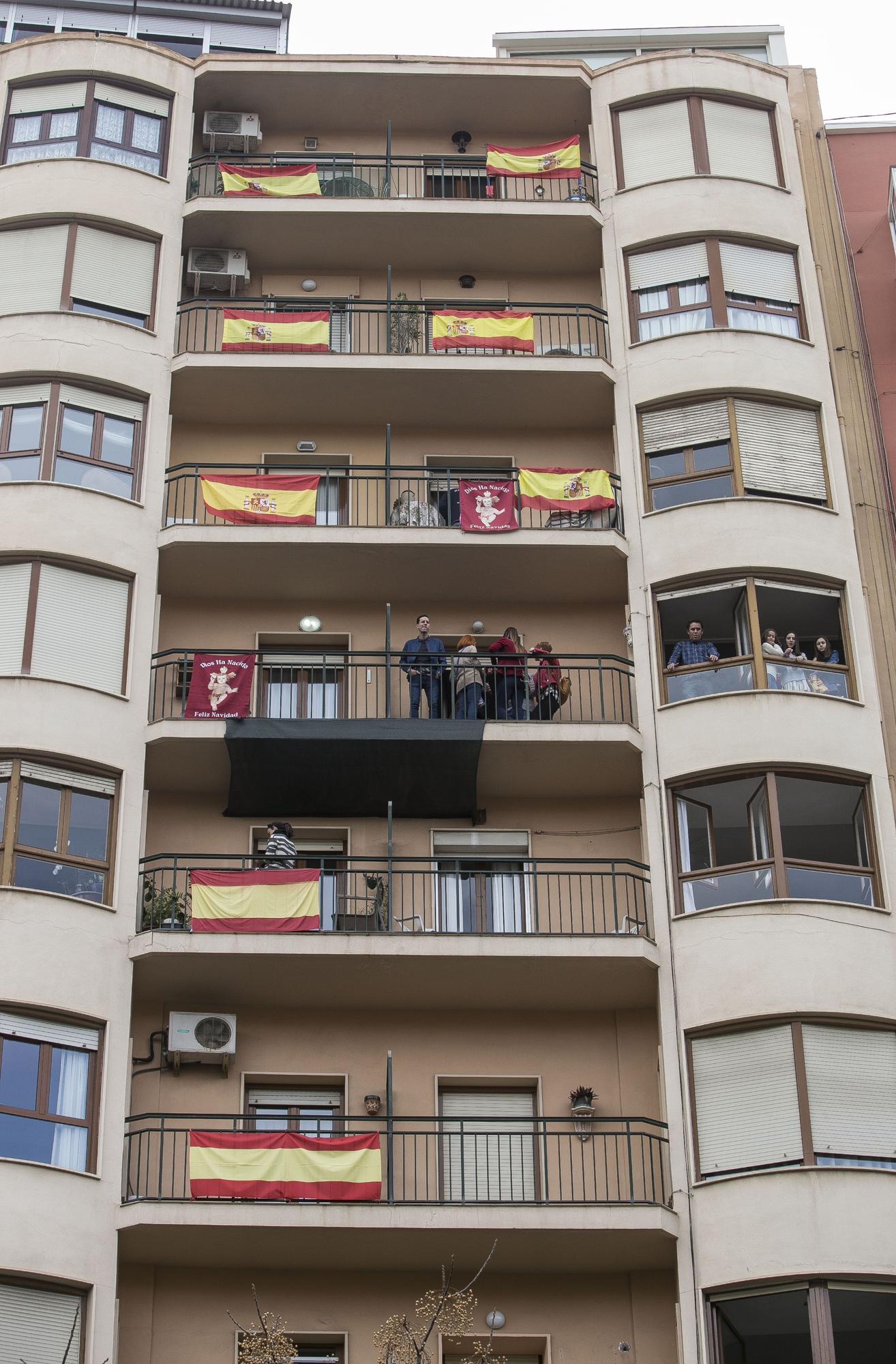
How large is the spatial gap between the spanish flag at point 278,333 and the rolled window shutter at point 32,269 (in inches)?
112

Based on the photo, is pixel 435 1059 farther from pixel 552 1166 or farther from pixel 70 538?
pixel 70 538

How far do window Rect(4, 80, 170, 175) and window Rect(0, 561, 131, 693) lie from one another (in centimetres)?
864

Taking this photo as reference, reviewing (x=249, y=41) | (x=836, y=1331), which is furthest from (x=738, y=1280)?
(x=249, y=41)

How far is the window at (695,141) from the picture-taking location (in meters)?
32.5

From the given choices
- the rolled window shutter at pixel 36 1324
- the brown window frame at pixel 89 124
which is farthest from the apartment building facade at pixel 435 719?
the brown window frame at pixel 89 124

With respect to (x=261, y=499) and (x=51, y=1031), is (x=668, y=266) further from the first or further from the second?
(x=51, y=1031)

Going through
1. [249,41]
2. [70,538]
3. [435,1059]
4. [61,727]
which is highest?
[249,41]

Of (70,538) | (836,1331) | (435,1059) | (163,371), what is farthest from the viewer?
(163,371)

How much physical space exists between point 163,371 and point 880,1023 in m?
15.3

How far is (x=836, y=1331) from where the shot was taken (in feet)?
73.8

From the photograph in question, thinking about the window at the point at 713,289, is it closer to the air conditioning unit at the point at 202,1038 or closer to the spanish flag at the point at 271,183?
the spanish flag at the point at 271,183

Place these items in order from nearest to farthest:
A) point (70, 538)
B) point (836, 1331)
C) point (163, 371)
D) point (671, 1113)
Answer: point (836, 1331) < point (671, 1113) < point (70, 538) < point (163, 371)

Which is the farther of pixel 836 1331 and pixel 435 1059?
pixel 435 1059

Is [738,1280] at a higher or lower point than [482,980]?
lower
